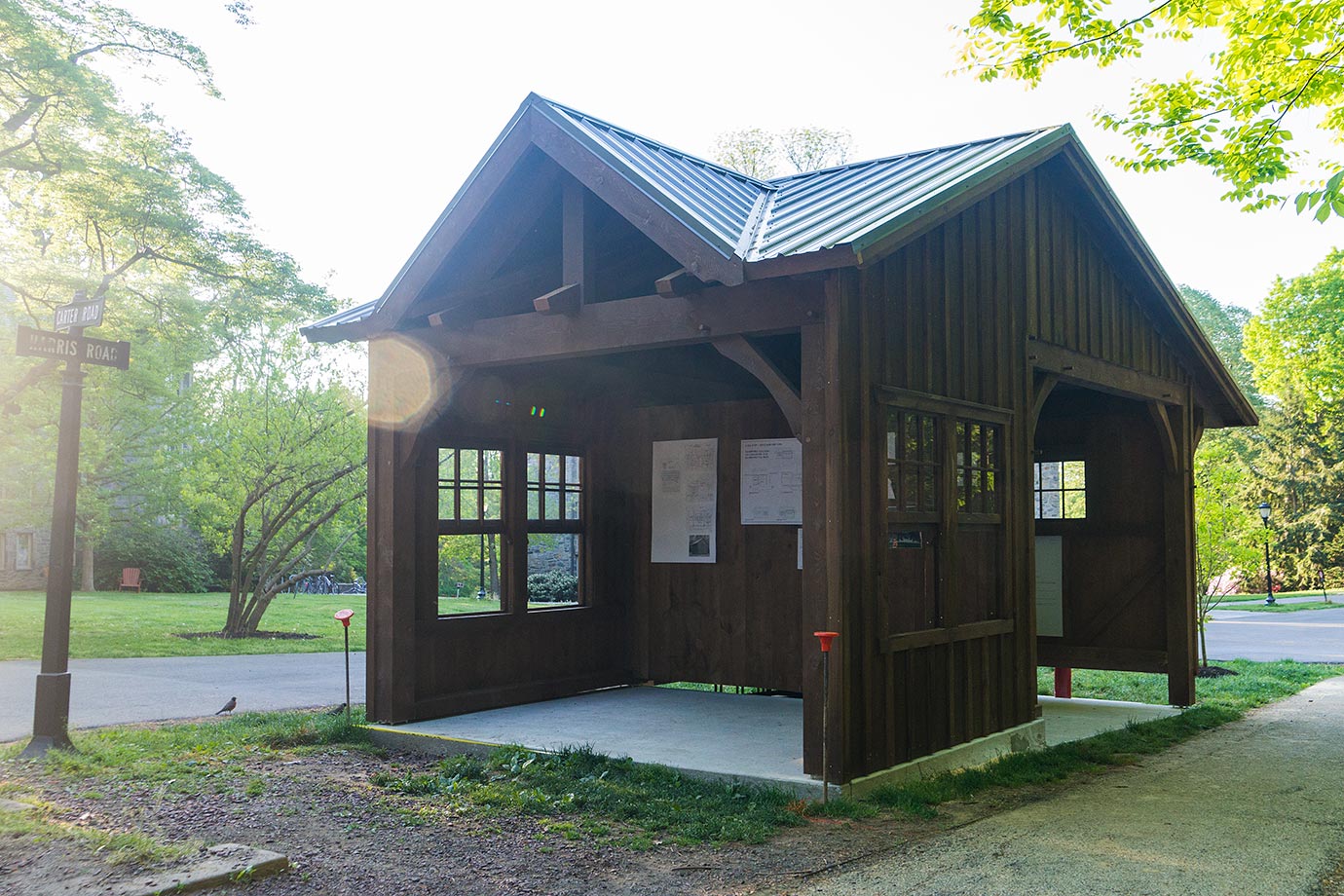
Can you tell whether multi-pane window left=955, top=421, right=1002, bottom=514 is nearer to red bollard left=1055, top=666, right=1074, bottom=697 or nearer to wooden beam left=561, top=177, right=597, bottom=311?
wooden beam left=561, top=177, right=597, bottom=311

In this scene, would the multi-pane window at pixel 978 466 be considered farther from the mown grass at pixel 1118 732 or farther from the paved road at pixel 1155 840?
the paved road at pixel 1155 840

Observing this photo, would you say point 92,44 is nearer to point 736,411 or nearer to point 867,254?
point 736,411

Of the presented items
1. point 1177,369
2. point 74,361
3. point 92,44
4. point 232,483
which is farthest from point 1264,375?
point 74,361

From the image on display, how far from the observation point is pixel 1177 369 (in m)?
11.1

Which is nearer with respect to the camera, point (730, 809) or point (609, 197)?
point (730, 809)

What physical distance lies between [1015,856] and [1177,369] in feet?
23.6

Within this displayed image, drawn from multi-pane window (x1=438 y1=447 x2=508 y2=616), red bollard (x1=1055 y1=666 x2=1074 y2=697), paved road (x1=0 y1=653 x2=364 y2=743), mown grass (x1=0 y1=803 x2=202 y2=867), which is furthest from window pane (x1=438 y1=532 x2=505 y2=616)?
red bollard (x1=1055 y1=666 x2=1074 y2=697)

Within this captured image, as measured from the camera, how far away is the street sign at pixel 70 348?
749cm

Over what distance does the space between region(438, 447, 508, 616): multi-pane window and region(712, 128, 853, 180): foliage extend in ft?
78.0

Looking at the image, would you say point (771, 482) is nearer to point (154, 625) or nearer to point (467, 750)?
point (467, 750)

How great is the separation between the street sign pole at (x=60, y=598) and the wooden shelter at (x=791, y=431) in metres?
1.87

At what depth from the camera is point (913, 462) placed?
23.4 feet

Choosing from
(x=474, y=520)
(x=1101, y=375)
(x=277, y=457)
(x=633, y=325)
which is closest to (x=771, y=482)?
(x=474, y=520)

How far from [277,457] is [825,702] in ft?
44.8
